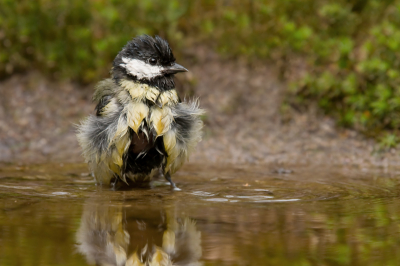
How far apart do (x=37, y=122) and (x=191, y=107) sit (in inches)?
114

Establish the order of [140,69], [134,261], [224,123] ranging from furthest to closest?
[224,123] < [140,69] < [134,261]

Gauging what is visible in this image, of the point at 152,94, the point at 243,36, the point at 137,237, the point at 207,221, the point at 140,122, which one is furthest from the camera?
the point at 243,36

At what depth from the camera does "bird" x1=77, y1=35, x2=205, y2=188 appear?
3.81 m

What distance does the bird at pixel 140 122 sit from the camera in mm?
3812

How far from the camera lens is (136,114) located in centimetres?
377

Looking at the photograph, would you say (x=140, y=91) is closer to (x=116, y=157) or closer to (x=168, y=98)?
(x=168, y=98)

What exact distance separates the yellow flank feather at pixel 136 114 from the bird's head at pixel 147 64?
0.82 feet

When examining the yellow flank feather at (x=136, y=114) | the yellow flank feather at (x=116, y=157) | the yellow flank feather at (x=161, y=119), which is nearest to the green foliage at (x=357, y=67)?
the yellow flank feather at (x=161, y=119)

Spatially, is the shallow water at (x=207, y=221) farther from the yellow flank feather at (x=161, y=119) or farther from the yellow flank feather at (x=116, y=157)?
the yellow flank feather at (x=161, y=119)

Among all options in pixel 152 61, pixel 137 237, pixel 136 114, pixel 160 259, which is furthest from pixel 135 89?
pixel 160 259

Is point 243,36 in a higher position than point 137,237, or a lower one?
higher

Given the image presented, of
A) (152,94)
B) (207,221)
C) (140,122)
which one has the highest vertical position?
(152,94)

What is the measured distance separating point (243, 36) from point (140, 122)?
3198 millimetres

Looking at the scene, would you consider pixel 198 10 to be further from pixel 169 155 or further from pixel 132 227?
pixel 132 227
